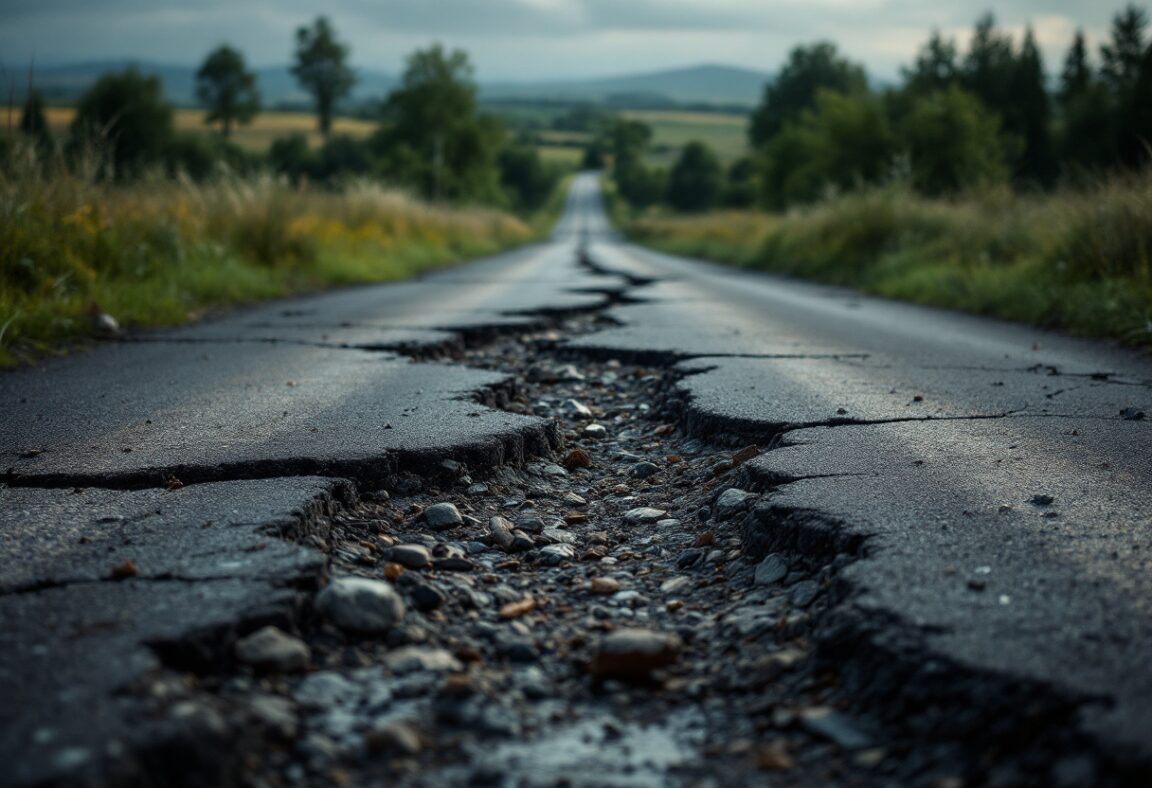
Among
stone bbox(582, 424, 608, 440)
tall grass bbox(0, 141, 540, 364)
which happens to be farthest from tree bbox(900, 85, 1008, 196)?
stone bbox(582, 424, 608, 440)

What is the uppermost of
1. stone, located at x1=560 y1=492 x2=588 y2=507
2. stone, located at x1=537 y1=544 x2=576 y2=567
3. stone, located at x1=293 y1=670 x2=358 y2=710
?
stone, located at x1=293 y1=670 x2=358 y2=710

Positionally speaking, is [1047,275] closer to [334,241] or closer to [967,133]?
[334,241]

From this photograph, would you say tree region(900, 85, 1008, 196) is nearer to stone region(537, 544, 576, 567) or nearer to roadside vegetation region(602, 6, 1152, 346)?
roadside vegetation region(602, 6, 1152, 346)

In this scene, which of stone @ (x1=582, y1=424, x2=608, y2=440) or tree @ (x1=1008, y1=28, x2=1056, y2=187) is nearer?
stone @ (x1=582, y1=424, x2=608, y2=440)

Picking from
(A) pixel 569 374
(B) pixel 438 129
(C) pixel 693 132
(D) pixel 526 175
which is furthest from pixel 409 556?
(C) pixel 693 132

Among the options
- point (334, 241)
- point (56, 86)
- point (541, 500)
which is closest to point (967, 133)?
point (334, 241)

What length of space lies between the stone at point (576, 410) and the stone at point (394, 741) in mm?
2713

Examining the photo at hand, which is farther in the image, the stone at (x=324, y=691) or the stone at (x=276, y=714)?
the stone at (x=324, y=691)

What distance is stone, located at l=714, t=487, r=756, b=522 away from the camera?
2730 millimetres

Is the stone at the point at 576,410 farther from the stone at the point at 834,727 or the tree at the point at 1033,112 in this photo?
the tree at the point at 1033,112

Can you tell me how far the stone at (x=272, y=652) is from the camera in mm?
1691

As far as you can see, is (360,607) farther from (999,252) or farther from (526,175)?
(526,175)

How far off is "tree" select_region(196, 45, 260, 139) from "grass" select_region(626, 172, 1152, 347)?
2587 inches

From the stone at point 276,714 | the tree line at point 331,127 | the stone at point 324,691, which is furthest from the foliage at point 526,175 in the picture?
the stone at point 276,714
